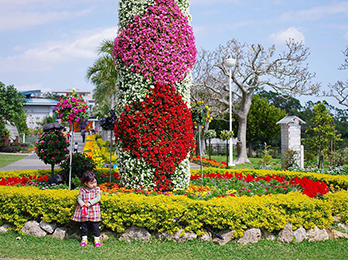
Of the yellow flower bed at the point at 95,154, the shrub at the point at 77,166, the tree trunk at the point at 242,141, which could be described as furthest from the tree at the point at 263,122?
the shrub at the point at 77,166

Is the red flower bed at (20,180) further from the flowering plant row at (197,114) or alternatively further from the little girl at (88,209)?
the flowering plant row at (197,114)

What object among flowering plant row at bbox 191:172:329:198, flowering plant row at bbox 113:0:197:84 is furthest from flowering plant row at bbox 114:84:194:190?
flowering plant row at bbox 191:172:329:198

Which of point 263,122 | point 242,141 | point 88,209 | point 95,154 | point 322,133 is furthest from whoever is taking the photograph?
point 263,122

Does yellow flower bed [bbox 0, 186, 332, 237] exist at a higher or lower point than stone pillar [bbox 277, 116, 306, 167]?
lower

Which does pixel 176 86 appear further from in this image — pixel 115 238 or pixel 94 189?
pixel 115 238

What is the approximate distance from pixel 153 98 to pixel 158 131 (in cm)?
62

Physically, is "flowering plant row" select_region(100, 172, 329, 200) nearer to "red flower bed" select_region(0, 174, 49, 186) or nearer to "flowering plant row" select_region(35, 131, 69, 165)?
"flowering plant row" select_region(35, 131, 69, 165)

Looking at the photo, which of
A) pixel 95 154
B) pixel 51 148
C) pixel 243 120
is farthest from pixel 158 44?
pixel 243 120

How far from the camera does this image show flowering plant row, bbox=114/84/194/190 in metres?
6.40

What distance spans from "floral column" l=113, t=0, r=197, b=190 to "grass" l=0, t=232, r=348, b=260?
1757mm

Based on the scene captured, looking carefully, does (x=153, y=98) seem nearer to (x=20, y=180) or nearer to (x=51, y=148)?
(x=51, y=148)

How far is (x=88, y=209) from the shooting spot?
5059 millimetres

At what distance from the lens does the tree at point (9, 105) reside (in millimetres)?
27062

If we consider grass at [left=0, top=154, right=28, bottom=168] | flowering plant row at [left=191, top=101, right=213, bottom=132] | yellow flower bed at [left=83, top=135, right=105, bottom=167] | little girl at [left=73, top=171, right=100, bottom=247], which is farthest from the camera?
grass at [left=0, top=154, right=28, bottom=168]
